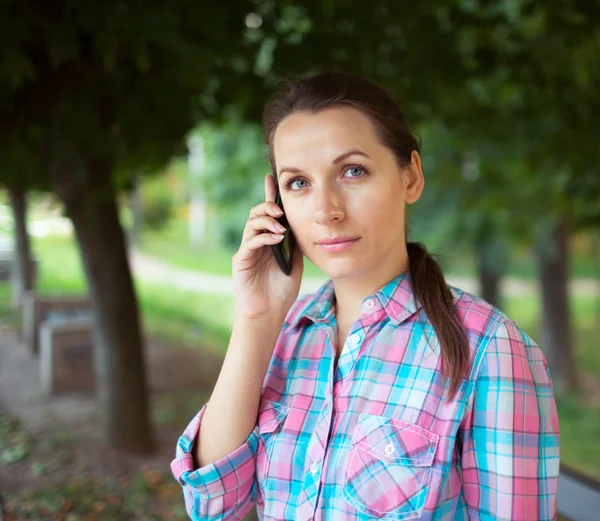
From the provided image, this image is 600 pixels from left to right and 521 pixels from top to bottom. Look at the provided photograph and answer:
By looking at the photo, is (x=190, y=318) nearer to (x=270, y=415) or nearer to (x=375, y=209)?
(x=270, y=415)

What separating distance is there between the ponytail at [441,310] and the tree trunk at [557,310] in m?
5.23

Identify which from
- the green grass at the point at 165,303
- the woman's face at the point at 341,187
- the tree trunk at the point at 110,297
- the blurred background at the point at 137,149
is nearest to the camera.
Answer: the woman's face at the point at 341,187

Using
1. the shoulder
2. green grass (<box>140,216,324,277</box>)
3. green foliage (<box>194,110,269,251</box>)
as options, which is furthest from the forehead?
green foliage (<box>194,110,269,251</box>)

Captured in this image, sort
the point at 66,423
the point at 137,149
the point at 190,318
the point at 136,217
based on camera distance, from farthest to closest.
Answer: the point at 136,217 < the point at 190,318 < the point at 137,149 < the point at 66,423

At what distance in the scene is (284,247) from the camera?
4.09 feet

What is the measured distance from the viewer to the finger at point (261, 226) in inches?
46.4

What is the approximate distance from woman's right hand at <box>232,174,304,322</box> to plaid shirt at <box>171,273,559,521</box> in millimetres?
107

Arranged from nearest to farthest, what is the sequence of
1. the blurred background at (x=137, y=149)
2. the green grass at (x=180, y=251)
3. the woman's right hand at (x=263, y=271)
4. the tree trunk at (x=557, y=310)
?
the woman's right hand at (x=263, y=271) → the blurred background at (x=137, y=149) → the green grass at (x=180, y=251) → the tree trunk at (x=557, y=310)

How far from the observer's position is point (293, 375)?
1.24m

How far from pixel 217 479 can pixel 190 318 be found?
2.64m

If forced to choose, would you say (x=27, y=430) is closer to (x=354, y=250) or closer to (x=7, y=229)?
→ (x=7, y=229)

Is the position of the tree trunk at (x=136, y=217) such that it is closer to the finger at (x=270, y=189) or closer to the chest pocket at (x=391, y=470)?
the finger at (x=270, y=189)

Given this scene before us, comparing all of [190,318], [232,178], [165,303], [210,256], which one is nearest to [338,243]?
[190,318]

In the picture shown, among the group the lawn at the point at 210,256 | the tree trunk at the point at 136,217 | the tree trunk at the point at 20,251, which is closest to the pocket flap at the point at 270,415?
the tree trunk at the point at 20,251
